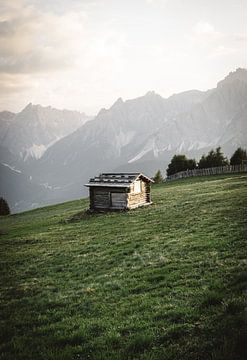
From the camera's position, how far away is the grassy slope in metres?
10.6

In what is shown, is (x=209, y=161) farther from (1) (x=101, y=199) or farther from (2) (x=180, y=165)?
(1) (x=101, y=199)

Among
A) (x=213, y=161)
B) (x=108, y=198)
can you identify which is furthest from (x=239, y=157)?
(x=108, y=198)

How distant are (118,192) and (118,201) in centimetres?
113

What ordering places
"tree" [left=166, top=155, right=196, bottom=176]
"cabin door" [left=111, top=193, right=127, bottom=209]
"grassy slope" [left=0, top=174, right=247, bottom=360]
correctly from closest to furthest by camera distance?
"grassy slope" [left=0, top=174, right=247, bottom=360] < "cabin door" [left=111, top=193, right=127, bottom=209] < "tree" [left=166, top=155, right=196, bottom=176]

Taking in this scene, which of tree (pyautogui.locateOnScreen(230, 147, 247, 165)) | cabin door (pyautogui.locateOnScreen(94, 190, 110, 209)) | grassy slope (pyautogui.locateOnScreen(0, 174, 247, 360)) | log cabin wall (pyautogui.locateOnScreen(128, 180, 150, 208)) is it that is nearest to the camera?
grassy slope (pyautogui.locateOnScreen(0, 174, 247, 360))

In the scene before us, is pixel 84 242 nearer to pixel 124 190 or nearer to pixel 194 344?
pixel 124 190

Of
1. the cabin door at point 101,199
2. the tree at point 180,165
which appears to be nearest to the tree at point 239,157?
the tree at point 180,165

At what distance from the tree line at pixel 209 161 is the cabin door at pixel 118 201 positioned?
49.4 meters

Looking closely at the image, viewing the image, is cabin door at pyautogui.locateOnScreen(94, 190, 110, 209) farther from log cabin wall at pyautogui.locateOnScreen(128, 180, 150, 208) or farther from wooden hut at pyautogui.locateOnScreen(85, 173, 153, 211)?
log cabin wall at pyautogui.locateOnScreen(128, 180, 150, 208)

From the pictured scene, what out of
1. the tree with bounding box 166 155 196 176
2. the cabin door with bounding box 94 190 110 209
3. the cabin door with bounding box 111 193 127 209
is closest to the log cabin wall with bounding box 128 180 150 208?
the cabin door with bounding box 111 193 127 209

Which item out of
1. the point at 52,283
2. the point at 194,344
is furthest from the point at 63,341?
the point at 52,283

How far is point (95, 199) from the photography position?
47844mm

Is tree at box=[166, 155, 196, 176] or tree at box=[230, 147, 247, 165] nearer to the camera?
tree at box=[230, 147, 247, 165]

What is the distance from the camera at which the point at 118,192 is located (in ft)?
151
